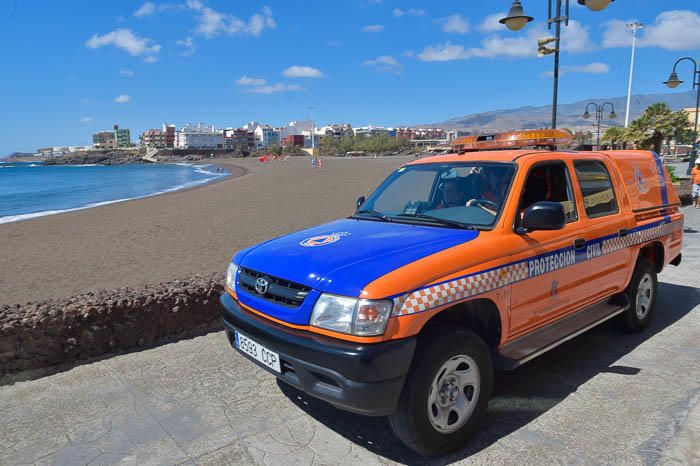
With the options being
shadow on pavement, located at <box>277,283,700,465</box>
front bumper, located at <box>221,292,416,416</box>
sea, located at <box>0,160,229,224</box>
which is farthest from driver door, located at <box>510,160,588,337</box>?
sea, located at <box>0,160,229,224</box>

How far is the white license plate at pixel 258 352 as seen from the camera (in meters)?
2.94

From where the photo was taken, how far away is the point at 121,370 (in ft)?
13.8

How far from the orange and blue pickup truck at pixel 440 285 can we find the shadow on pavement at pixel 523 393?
271mm

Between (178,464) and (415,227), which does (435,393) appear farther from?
(178,464)

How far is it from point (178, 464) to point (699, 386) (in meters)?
4.03

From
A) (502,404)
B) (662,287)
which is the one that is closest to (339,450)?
(502,404)

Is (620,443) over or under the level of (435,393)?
→ under

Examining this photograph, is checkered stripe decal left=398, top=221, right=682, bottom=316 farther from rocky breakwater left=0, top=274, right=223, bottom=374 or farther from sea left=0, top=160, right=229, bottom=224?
sea left=0, top=160, right=229, bottom=224

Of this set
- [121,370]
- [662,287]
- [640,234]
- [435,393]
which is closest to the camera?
[435,393]

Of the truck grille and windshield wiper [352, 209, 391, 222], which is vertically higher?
windshield wiper [352, 209, 391, 222]

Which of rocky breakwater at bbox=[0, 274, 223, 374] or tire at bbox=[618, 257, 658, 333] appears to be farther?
tire at bbox=[618, 257, 658, 333]

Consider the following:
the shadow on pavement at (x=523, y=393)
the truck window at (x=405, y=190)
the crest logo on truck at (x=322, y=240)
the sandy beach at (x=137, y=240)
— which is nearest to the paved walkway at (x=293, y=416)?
the shadow on pavement at (x=523, y=393)

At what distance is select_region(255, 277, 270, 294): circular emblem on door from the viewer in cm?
303

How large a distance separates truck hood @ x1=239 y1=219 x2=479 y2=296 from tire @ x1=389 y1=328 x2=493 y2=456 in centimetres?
52
